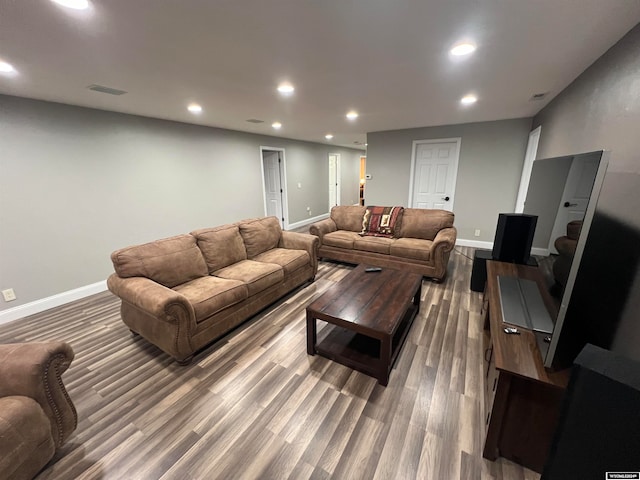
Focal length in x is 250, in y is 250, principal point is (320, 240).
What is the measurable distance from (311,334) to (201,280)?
4.12ft

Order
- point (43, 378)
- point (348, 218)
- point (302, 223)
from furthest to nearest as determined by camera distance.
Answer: point (302, 223) < point (348, 218) < point (43, 378)

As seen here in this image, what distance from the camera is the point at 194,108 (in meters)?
3.24

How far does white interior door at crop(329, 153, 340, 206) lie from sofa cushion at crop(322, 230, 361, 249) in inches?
178

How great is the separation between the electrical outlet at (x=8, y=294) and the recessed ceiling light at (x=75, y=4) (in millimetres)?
3069

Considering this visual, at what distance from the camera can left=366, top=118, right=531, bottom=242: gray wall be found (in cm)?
438

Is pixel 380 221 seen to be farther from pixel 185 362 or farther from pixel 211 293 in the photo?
pixel 185 362

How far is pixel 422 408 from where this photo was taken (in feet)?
5.39

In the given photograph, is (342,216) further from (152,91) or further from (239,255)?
(152,91)

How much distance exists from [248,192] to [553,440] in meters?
5.60

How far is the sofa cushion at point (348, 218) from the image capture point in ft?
14.4

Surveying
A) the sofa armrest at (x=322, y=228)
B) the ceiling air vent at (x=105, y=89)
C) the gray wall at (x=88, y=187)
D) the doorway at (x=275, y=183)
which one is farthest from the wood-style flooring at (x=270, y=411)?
the doorway at (x=275, y=183)

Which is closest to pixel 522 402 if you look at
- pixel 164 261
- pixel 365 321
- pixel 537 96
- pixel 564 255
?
pixel 564 255

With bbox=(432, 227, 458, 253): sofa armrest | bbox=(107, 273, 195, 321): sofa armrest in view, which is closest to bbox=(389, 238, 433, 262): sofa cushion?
bbox=(432, 227, 458, 253): sofa armrest

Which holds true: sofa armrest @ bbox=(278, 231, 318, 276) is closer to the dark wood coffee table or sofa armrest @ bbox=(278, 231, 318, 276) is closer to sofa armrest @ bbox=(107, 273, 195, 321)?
the dark wood coffee table
